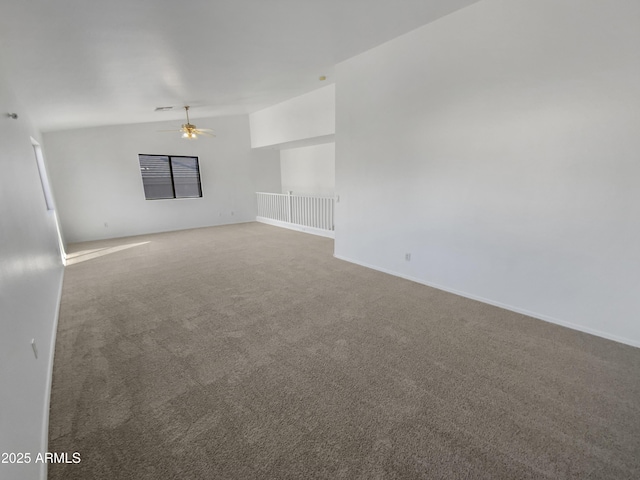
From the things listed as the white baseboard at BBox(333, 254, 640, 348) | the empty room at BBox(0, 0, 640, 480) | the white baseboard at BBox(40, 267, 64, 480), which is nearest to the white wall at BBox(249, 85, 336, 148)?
the empty room at BBox(0, 0, 640, 480)

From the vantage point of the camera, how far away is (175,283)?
398 centimetres

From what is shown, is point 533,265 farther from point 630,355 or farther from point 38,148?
point 38,148

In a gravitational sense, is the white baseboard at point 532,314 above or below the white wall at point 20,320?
below

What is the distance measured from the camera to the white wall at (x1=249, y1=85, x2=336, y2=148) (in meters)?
5.48

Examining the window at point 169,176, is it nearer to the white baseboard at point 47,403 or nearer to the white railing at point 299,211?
the white railing at point 299,211

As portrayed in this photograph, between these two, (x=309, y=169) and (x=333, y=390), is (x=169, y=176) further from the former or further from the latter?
(x=333, y=390)

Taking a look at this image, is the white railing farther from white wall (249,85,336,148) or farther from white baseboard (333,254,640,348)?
white baseboard (333,254,640,348)

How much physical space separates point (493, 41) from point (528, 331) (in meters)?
2.89

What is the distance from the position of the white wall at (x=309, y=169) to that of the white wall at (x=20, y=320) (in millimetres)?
5948

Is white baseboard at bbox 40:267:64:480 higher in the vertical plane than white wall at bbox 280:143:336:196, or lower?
lower

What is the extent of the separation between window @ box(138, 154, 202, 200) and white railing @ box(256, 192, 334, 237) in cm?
193

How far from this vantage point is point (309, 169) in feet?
27.1

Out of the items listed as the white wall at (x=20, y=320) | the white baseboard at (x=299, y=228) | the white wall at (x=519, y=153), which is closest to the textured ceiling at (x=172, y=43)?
the white wall at (x=519, y=153)

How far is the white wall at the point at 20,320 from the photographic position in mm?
1241
